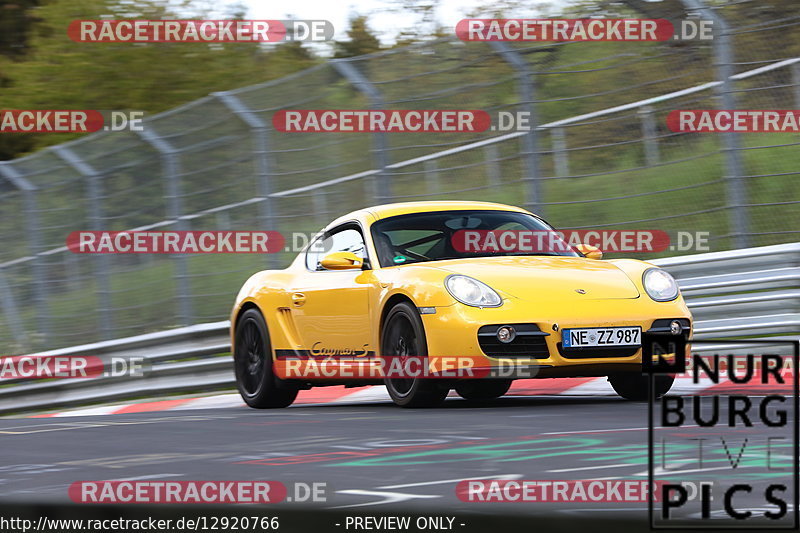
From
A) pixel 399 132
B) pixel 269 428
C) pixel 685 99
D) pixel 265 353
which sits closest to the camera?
pixel 269 428

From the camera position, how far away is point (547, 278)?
319 inches

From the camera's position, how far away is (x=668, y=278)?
326 inches

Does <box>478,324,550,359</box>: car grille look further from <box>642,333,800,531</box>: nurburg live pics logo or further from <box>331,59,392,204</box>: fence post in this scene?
<box>331,59,392,204</box>: fence post

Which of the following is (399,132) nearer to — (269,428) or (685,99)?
(685,99)

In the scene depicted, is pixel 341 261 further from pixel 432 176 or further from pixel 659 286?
pixel 432 176

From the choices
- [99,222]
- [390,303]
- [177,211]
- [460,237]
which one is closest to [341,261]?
[390,303]

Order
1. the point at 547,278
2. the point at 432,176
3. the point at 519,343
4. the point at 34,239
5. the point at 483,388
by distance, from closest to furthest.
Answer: the point at 519,343 → the point at 547,278 → the point at 483,388 → the point at 432,176 → the point at 34,239

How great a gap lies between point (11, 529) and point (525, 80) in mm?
7852

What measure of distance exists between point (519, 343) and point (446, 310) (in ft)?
1.46

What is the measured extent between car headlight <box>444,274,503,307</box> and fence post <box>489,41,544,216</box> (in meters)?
3.03

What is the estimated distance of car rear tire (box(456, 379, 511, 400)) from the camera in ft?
26.7

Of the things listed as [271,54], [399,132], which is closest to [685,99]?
[399,132]

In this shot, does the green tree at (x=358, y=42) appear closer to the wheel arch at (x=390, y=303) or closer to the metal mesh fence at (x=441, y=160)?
the metal mesh fence at (x=441, y=160)

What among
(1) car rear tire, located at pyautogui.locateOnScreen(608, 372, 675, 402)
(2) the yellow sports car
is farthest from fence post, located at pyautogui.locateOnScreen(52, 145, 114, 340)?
(1) car rear tire, located at pyautogui.locateOnScreen(608, 372, 675, 402)
